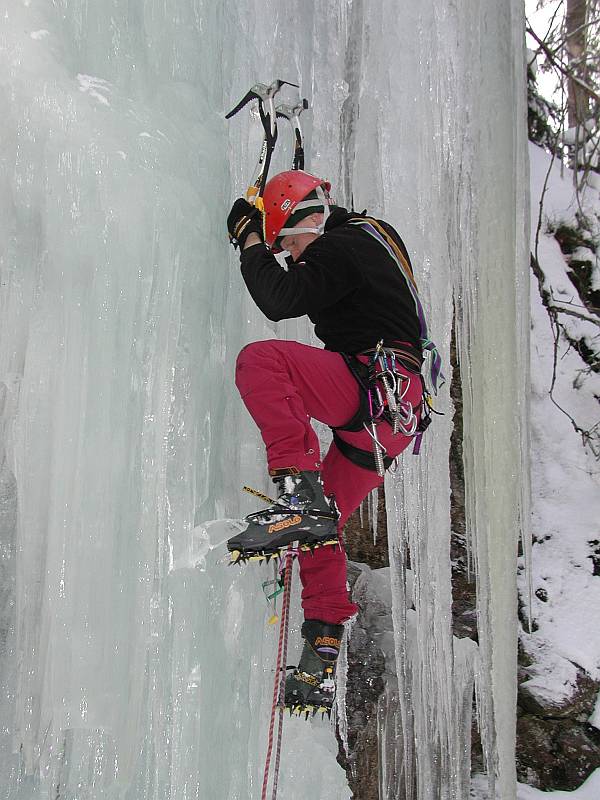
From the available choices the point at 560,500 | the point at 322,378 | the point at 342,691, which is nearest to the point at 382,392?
the point at 322,378

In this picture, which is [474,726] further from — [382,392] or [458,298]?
[382,392]

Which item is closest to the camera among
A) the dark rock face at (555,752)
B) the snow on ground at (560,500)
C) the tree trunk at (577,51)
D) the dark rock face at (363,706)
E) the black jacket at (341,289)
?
the black jacket at (341,289)

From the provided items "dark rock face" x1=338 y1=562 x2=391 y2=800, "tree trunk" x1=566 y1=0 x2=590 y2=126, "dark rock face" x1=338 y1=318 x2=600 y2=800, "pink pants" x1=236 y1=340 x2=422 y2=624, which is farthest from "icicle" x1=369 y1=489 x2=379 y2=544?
"tree trunk" x1=566 y1=0 x2=590 y2=126

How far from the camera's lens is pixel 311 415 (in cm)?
216

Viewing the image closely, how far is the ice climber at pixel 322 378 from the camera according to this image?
195 cm

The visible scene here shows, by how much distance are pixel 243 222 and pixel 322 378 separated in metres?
0.43

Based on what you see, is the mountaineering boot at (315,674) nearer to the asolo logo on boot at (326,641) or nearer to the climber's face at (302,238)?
the asolo logo on boot at (326,641)

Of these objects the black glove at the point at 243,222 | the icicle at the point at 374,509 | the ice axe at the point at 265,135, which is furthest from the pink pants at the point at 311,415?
the icicle at the point at 374,509

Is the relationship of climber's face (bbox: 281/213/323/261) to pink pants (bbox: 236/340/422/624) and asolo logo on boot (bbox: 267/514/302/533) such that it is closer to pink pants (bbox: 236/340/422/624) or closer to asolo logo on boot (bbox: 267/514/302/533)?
pink pants (bbox: 236/340/422/624)

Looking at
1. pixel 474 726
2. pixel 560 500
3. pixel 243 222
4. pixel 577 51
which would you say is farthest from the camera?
pixel 577 51

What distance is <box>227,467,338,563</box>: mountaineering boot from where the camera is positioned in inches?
74.3

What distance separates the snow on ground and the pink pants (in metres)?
3.10

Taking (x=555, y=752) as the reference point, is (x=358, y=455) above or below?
above

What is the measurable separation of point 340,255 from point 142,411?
0.67m
